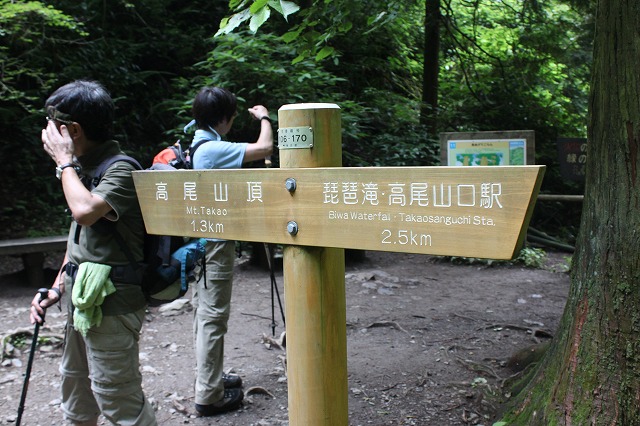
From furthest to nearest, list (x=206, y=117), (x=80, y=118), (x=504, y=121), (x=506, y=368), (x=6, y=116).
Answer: (x=504, y=121) < (x=6, y=116) < (x=506, y=368) < (x=206, y=117) < (x=80, y=118)

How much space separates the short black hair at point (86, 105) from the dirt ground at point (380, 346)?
2.06m

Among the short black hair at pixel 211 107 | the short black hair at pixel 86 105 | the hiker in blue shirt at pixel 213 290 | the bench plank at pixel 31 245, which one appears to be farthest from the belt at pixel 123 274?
the bench plank at pixel 31 245

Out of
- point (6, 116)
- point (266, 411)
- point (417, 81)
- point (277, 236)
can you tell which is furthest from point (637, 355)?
point (417, 81)

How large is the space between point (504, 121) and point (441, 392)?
8416 mm

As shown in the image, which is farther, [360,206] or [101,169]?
[101,169]

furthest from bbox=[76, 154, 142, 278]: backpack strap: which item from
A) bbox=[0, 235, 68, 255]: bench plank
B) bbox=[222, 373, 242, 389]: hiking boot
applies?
bbox=[0, 235, 68, 255]: bench plank

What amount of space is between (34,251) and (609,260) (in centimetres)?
603

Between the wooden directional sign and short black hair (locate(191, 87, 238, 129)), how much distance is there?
1498mm

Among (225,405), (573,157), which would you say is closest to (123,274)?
(225,405)

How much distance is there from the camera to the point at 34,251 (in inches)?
259

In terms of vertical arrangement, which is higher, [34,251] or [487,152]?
[487,152]

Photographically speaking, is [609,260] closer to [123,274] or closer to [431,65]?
[123,274]

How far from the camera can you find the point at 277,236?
6.16 ft

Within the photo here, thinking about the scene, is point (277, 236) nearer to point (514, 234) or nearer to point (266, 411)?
point (514, 234)
